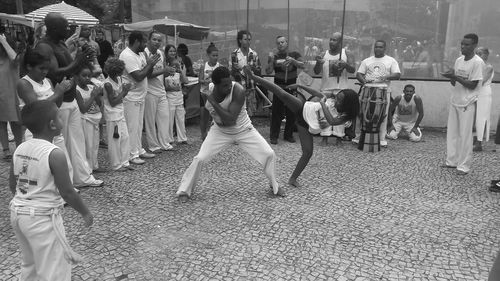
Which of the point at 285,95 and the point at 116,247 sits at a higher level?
the point at 285,95

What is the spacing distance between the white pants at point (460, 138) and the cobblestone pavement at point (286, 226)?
286 millimetres

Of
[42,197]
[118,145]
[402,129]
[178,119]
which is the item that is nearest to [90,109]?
[118,145]

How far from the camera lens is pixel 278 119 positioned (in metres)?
8.04

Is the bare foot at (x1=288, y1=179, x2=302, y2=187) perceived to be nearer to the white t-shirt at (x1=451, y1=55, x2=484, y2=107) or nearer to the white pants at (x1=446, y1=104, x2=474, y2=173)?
the white pants at (x1=446, y1=104, x2=474, y2=173)

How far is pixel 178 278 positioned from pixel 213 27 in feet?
30.3

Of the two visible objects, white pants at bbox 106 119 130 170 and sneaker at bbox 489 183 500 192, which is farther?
white pants at bbox 106 119 130 170

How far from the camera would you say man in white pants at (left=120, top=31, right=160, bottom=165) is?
6.23 metres

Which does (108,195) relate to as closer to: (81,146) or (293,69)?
(81,146)

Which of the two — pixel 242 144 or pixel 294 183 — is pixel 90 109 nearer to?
pixel 242 144

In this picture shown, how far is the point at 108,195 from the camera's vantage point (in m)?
5.12

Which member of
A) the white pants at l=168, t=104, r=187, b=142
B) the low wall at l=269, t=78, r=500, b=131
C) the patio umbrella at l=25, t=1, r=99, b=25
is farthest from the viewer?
the low wall at l=269, t=78, r=500, b=131

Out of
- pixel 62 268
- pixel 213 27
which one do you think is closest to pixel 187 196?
pixel 62 268

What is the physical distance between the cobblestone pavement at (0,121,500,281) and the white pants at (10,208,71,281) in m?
0.77

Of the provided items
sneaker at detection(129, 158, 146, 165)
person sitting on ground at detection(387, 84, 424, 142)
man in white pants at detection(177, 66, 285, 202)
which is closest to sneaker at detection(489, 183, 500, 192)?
man in white pants at detection(177, 66, 285, 202)
